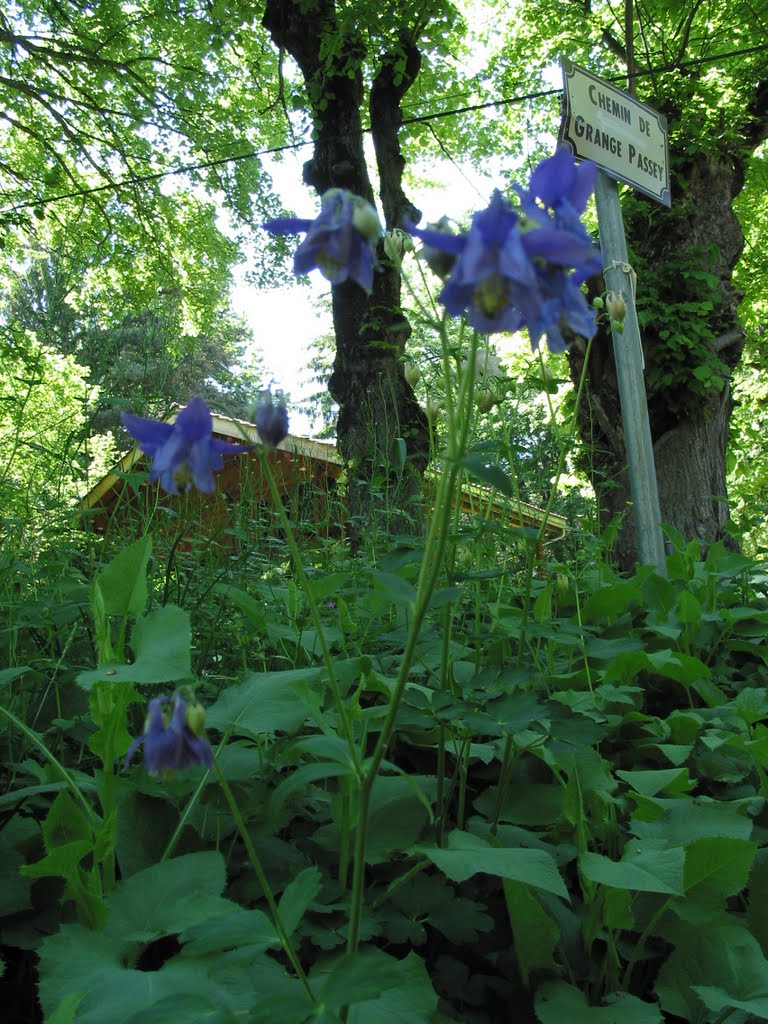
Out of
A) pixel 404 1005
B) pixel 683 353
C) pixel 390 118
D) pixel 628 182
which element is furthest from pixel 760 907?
pixel 390 118

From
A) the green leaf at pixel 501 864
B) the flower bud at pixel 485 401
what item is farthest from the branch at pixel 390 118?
the green leaf at pixel 501 864

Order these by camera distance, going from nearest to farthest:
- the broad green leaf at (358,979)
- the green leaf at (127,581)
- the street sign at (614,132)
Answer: the broad green leaf at (358,979), the green leaf at (127,581), the street sign at (614,132)

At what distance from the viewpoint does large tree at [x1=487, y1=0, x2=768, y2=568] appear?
18.1 ft

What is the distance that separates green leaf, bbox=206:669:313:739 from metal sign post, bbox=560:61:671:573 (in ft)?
5.97

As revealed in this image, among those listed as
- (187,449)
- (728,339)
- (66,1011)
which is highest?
(728,339)

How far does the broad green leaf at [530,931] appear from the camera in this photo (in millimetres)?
1054

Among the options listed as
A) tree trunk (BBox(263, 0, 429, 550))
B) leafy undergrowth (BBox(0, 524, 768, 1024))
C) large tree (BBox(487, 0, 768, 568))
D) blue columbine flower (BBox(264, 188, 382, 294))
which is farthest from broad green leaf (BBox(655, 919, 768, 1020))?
tree trunk (BBox(263, 0, 429, 550))

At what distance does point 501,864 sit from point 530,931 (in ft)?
0.56

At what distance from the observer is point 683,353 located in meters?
5.56

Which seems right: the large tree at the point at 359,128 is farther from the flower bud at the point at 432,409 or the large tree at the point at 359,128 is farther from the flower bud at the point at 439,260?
the flower bud at the point at 439,260

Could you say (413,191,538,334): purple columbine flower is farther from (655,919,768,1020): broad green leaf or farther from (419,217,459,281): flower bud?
(655,919,768,1020): broad green leaf

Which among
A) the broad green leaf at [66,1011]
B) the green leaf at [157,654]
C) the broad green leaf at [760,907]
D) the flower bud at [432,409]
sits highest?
the flower bud at [432,409]

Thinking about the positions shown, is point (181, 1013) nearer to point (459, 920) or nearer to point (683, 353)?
point (459, 920)

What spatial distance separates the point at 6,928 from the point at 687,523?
5.06 meters
